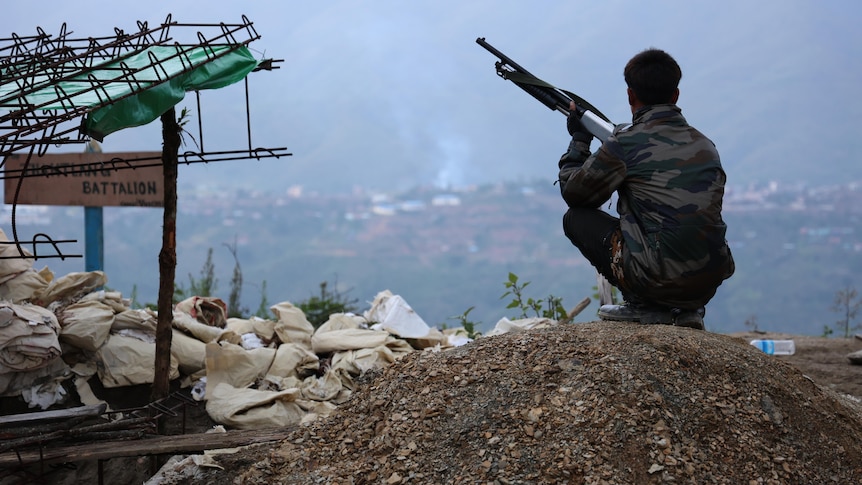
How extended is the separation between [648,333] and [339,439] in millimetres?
1406

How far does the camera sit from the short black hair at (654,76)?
3980mm

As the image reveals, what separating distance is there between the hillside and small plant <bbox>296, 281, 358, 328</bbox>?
15.7ft

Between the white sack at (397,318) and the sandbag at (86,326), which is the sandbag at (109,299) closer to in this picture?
the sandbag at (86,326)

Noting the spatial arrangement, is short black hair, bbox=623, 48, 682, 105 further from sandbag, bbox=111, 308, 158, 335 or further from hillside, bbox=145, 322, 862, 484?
sandbag, bbox=111, 308, 158, 335

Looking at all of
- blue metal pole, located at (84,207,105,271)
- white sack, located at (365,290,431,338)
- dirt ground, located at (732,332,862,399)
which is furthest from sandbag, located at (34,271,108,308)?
dirt ground, located at (732,332,862,399)

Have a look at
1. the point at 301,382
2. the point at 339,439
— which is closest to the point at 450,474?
the point at 339,439

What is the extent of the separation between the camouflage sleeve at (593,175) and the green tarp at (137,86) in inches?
68.3

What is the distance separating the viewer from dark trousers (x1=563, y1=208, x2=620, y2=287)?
4.11 meters

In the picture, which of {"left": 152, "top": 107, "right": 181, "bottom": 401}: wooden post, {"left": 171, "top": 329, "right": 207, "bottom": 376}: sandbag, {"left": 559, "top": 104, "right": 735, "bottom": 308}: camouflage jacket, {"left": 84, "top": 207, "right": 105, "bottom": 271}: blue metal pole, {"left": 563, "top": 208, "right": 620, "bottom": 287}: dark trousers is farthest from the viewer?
{"left": 84, "top": 207, "right": 105, "bottom": 271}: blue metal pole

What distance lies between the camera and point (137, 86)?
3.75 meters

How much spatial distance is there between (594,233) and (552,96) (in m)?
0.92

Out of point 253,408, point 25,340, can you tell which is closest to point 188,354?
point 253,408

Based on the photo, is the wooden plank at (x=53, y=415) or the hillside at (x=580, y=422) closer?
the hillside at (x=580, y=422)

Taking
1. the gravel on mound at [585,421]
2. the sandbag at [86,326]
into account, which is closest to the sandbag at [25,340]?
the sandbag at [86,326]
